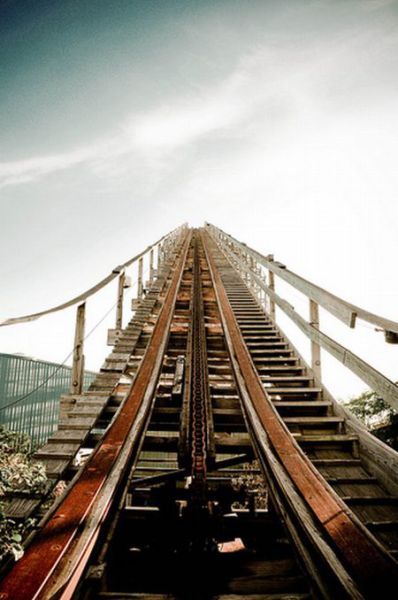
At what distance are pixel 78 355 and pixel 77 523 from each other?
2450mm

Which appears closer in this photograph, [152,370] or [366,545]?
[366,545]

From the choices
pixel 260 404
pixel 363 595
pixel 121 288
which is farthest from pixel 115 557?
pixel 121 288

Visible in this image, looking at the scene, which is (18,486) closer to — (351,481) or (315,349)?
(351,481)

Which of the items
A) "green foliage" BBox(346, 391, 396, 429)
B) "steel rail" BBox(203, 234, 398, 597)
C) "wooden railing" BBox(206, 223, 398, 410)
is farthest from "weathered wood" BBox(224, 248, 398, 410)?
"green foliage" BBox(346, 391, 396, 429)

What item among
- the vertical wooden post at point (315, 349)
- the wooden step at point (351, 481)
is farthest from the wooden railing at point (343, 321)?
the wooden step at point (351, 481)

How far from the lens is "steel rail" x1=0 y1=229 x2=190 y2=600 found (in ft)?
3.70

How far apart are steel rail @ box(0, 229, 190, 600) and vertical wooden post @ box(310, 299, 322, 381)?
2162 millimetres

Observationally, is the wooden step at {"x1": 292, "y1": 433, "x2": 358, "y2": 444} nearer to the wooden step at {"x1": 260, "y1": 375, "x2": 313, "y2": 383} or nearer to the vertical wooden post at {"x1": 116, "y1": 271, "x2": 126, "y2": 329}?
the wooden step at {"x1": 260, "y1": 375, "x2": 313, "y2": 383}

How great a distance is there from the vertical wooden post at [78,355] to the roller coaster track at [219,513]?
2.32 feet

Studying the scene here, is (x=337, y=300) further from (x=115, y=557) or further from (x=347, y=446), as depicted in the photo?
(x=115, y=557)

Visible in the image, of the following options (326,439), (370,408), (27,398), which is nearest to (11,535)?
(326,439)

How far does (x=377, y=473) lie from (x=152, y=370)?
2459mm

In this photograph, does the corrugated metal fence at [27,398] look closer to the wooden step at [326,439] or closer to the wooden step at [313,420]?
the wooden step at [313,420]

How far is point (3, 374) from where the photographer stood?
29.1 meters
